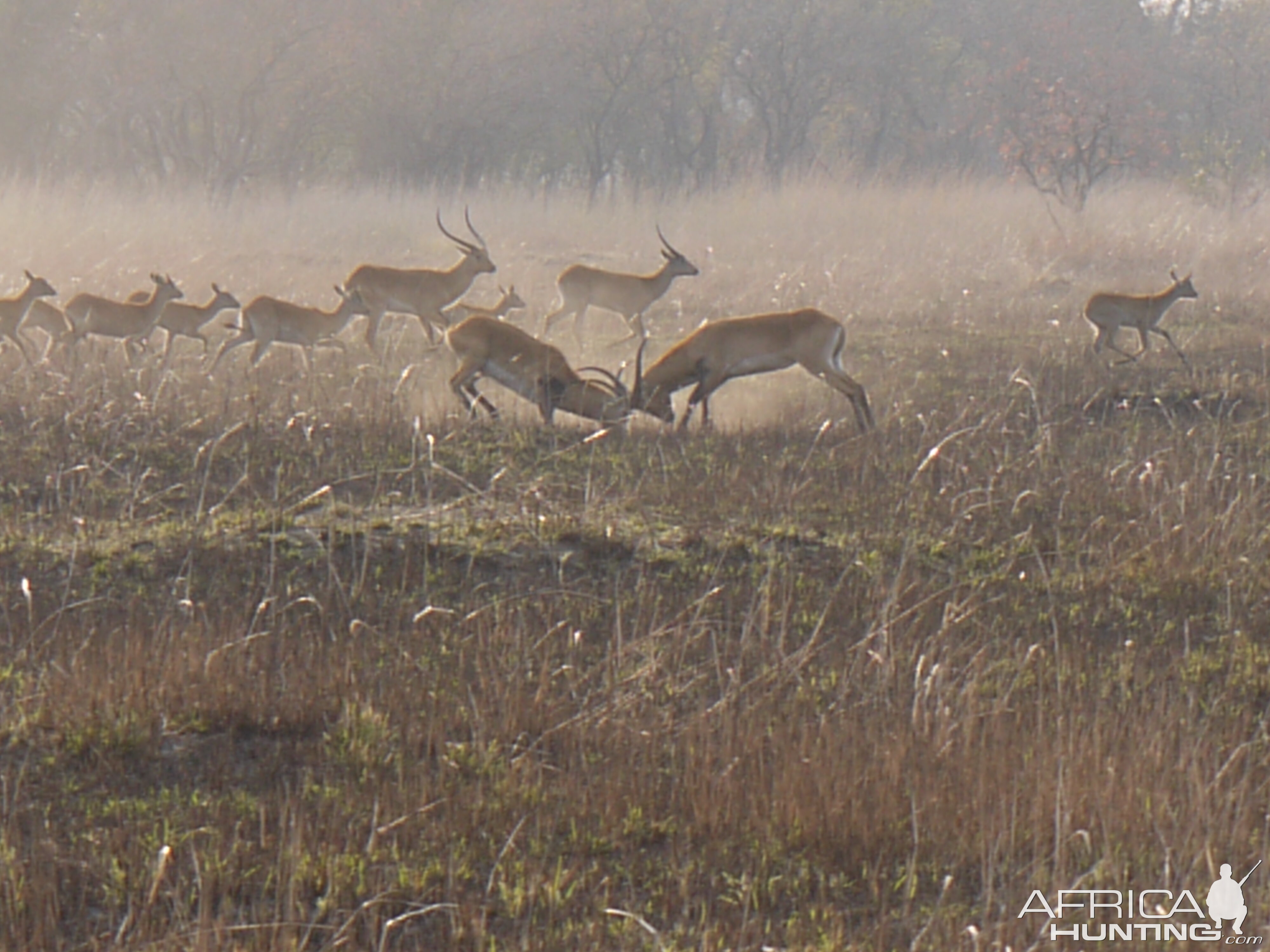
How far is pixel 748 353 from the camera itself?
347 inches

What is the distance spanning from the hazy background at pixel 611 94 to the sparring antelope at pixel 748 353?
1323cm

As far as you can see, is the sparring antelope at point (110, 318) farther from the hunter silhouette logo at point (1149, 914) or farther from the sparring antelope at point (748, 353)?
the hunter silhouette logo at point (1149, 914)

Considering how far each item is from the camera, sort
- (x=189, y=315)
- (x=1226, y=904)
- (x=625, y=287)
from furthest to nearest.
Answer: (x=625, y=287), (x=189, y=315), (x=1226, y=904)

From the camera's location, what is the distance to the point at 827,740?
398cm

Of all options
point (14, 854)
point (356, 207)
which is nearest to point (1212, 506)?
point (14, 854)

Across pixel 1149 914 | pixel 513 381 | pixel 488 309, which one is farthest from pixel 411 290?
pixel 1149 914

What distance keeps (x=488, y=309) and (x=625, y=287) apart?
1.38m

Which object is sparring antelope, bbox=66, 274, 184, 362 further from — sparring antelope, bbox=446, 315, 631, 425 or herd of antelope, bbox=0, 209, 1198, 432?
sparring antelope, bbox=446, 315, 631, 425

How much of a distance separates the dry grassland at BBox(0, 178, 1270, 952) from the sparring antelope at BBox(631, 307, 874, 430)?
437mm

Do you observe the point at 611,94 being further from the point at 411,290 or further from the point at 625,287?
the point at 411,290

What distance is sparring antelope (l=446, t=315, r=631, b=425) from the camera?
28.2 ft

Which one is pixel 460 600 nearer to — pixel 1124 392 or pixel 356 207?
pixel 1124 392

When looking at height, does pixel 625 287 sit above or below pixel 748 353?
below

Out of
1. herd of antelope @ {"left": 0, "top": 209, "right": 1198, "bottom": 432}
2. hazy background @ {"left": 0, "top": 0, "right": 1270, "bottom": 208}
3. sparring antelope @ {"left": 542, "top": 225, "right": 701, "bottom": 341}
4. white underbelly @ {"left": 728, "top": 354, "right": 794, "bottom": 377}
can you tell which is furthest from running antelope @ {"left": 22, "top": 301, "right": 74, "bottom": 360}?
hazy background @ {"left": 0, "top": 0, "right": 1270, "bottom": 208}
